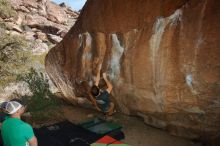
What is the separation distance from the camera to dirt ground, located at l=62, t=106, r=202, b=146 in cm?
686

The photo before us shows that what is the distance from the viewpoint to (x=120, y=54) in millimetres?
7543

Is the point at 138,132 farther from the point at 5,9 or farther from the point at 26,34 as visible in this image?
the point at 26,34

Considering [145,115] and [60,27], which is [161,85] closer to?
[145,115]

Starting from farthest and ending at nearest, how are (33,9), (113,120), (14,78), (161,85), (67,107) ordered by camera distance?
(33,9) < (14,78) < (67,107) < (113,120) < (161,85)

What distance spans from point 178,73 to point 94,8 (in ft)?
11.6

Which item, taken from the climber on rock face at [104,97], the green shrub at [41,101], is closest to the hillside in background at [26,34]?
the green shrub at [41,101]

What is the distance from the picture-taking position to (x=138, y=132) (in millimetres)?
7551

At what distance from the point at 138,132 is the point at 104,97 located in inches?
50.3

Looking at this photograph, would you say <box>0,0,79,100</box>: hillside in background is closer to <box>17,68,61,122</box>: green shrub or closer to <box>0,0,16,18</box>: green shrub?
<box>0,0,16,18</box>: green shrub

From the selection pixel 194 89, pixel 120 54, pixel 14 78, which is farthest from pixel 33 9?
pixel 194 89

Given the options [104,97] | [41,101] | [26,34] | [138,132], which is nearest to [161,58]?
[138,132]

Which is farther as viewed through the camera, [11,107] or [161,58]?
[161,58]

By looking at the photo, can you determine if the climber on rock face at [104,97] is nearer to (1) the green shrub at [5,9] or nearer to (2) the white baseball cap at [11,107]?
(2) the white baseball cap at [11,107]

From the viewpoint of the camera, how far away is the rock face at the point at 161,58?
18.2 ft
